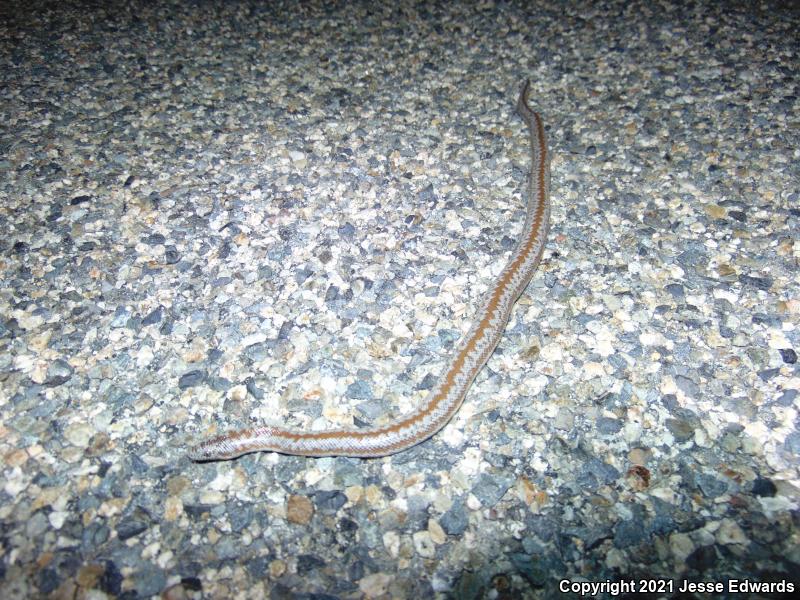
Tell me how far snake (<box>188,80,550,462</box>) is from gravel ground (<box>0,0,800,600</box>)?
97 mm

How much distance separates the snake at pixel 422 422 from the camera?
8.59 ft

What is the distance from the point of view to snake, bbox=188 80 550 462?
2.62 meters

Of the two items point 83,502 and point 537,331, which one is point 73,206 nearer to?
point 83,502

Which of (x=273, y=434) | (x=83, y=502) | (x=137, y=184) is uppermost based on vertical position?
(x=137, y=184)

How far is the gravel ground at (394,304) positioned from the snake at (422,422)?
0.10 m

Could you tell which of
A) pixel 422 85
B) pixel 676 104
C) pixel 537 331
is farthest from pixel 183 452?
pixel 676 104

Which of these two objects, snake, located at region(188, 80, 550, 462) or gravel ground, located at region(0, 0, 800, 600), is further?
snake, located at region(188, 80, 550, 462)

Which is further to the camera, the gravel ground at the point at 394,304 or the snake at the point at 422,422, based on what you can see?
the snake at the point at 422,422

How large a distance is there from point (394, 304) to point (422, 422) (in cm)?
86

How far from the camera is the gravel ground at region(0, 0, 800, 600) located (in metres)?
2.39

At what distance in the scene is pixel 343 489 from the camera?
2576 mm

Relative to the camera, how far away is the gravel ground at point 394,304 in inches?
94.1

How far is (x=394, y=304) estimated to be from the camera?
3.26 metres

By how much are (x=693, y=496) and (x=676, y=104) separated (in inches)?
134
